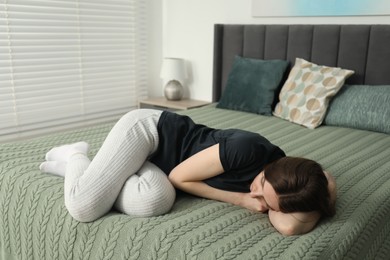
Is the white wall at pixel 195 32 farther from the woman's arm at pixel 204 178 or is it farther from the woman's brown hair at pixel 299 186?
the woman's brown hair at pixel 299 186

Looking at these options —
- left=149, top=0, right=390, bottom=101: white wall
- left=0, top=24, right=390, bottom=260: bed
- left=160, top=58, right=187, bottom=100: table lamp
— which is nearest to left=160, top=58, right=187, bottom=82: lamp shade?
left=160, top=58, right=187, bottom=100: table lamp

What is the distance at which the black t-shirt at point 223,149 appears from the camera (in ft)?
4.43

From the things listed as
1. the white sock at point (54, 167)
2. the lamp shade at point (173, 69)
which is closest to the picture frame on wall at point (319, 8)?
the lamp shade at point (173, 69)

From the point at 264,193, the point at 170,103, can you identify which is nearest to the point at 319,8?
the point at 170,103

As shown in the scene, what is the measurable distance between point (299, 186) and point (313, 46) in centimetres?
200

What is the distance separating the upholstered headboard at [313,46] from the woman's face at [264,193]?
1.77 metres

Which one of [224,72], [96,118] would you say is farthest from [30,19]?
[224,72]

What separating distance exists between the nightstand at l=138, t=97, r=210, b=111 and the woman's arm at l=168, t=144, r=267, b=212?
6.41 ft

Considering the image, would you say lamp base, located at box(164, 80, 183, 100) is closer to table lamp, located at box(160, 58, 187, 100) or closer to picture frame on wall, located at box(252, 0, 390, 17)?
table lamp, located at box(160, 58, 187, 100)

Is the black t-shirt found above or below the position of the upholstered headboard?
below

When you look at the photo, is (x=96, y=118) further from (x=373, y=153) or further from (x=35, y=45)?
(x=373, y=153)

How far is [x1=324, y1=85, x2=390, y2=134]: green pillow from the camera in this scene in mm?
2455

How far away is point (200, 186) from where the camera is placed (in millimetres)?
1436

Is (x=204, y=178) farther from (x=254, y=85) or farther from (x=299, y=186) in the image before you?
(x=254, y=85)
